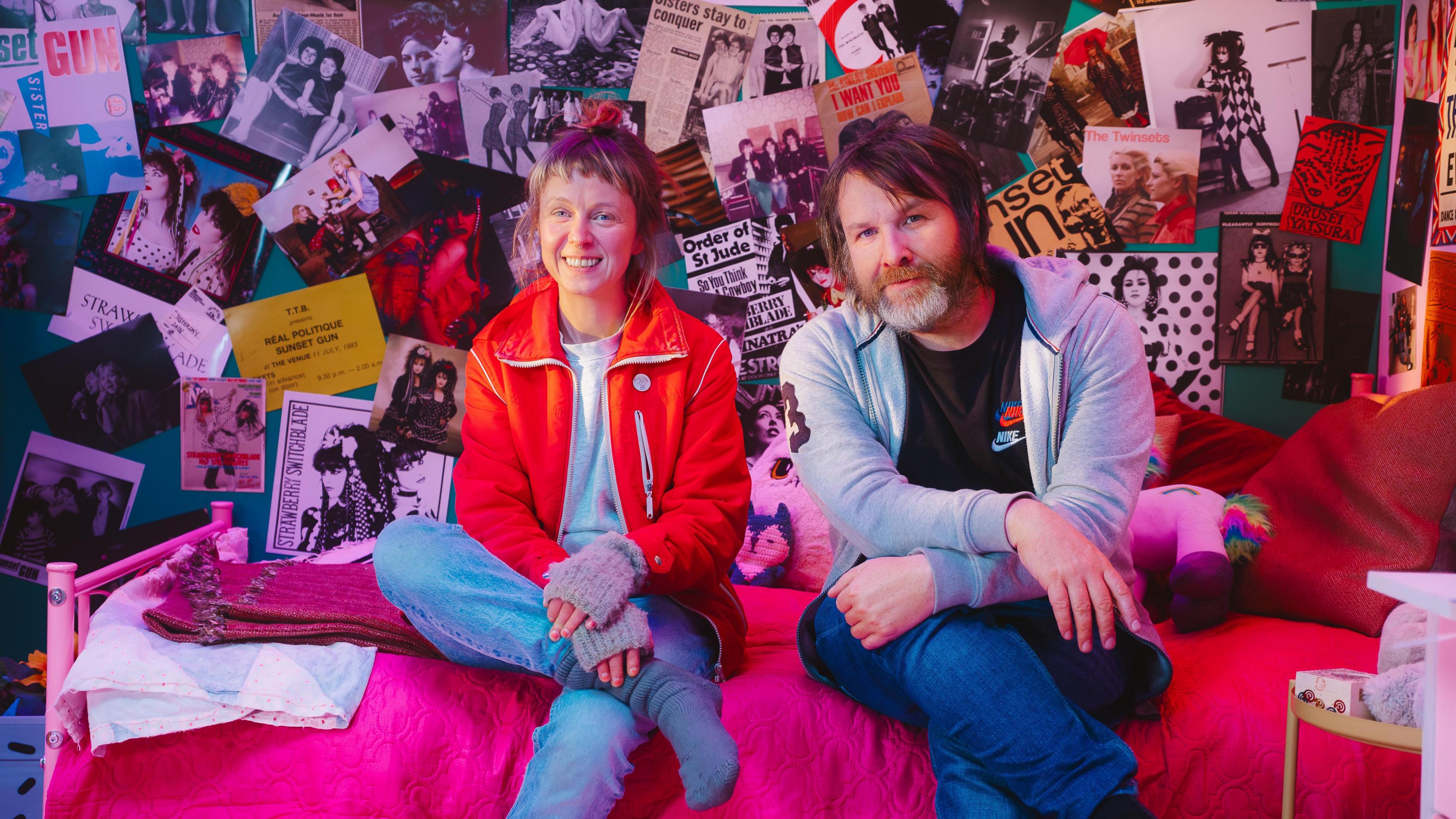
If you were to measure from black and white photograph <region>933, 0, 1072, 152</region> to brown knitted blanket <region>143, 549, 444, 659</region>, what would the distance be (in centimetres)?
175

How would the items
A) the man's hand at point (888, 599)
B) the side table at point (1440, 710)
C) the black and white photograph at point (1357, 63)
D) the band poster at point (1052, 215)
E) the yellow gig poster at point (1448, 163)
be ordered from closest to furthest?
1. the side table at point (1440, 710)
2. the man's hand at point (888, 599)
3. the yellow gig poster at point (1448, 163)
4. the black and white photograph at point (1357, 63)
5. the band poster at point (1052, 215)

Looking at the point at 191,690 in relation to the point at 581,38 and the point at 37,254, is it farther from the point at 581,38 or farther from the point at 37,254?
the point at 581,38

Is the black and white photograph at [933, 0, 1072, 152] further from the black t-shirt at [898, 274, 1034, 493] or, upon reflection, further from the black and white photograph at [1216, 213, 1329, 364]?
the black t-shirt at [898, 274, 1034, 493]

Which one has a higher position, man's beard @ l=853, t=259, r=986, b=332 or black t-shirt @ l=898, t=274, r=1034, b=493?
man's beard @ l=853, t=259, r=986, b=332

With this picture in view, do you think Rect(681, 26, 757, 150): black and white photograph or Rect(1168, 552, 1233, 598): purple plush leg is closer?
Rect(1168, 552, 1233, 598): purple plush leg

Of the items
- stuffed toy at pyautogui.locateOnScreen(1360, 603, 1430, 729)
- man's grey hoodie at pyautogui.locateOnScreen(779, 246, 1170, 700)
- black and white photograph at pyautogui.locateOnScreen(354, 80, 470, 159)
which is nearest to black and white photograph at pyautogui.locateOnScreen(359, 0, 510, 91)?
black and white photograph at pyautogui.locateOnScreen(354, 80, 470, 159)

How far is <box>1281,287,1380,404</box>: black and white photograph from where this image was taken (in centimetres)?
225

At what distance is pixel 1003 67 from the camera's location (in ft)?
7.68

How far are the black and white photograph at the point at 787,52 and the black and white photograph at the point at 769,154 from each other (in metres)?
0.03

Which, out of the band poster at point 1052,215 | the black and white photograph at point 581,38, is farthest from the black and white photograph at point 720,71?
the band poster at point 1052,215

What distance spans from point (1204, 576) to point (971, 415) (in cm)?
55

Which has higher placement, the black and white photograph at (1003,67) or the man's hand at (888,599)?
the black and white photograph at (1003,67)

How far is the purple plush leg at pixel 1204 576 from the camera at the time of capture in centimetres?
160

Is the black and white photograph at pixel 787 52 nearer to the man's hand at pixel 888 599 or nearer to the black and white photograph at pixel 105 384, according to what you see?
the man's hand at pixel 888 599
